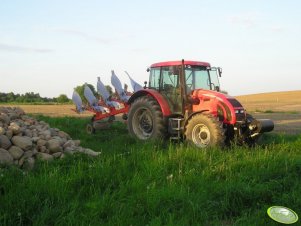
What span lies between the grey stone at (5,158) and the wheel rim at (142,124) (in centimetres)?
478

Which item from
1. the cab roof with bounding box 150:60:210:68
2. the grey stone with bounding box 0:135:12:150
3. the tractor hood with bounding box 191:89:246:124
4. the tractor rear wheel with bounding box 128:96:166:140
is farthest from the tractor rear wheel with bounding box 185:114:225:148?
the grey stone with bounding box 0:135:12:150

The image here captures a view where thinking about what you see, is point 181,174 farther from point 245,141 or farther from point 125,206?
point 245,141

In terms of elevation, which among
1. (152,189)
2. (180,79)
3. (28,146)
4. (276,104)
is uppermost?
(180,79)

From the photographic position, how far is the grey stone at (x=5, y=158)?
6.43 meters

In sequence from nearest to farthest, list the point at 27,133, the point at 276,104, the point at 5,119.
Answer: the point at 27,133 < the point at 5,119 < the point at 276,104

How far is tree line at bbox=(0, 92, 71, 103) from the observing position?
4825 centimetres

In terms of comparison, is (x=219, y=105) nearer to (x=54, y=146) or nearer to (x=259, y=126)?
(x=259, y=126)

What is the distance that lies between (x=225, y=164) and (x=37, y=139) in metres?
3.50

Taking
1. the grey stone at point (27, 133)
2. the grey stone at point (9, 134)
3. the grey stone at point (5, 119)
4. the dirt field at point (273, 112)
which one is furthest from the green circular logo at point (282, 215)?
the dirt field at point (273, 112)

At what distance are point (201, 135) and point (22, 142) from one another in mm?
4071

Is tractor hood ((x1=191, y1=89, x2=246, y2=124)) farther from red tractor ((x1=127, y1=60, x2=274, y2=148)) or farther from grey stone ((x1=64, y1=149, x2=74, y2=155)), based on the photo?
grey stone ((x1=64, y1=149, x2=74, y2=155))

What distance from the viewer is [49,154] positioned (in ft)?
24.1

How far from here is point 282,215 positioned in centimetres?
480

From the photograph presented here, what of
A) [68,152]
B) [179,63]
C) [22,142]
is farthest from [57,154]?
[179,63]
